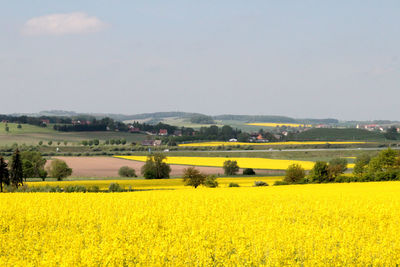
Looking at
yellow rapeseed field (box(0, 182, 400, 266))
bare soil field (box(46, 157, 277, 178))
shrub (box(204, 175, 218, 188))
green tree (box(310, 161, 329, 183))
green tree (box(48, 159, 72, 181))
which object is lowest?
bare soil field (box(46, 157, 277, 178))

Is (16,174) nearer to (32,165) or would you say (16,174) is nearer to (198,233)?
(32,165)

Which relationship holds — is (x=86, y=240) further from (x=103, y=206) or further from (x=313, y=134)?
(x=313, y=134)

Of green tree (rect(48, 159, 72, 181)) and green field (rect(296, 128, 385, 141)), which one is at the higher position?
green field (rect(296, 128, 385, 141))

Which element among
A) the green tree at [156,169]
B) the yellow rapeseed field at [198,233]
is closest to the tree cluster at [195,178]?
the green tree at [156,169]

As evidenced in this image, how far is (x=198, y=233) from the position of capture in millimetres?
16297

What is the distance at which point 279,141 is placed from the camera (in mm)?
174375

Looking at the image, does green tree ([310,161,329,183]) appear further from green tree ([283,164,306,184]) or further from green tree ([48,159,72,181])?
green tree ([48,159,72,181])

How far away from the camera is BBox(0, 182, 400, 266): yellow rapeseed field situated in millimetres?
12664

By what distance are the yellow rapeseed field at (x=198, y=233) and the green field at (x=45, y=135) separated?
138878mm

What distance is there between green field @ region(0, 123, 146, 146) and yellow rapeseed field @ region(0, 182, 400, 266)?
456ft

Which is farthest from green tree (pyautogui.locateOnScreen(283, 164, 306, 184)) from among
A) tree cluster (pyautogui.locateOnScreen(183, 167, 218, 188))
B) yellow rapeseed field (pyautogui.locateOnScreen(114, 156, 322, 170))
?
yellow rapeseed field (pyautogui.locateOnScreen(114, 156, 322, 170))

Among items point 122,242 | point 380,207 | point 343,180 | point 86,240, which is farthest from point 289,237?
point 343,180

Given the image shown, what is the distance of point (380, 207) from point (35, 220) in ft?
45.2

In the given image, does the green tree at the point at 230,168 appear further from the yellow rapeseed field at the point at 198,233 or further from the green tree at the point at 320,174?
the yellow rapeseed field at the point at 198,233
